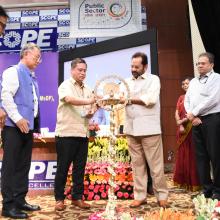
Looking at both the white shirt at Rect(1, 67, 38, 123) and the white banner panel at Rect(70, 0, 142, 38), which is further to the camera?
the white banner panel at Rect(70, 0, 142, 38)

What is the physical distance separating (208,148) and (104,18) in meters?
3.83

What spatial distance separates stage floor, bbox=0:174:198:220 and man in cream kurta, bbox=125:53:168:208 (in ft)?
0.40

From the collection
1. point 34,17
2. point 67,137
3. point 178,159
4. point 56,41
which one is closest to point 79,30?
point 56,41

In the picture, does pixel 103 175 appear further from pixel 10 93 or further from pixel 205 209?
pixel 205 209

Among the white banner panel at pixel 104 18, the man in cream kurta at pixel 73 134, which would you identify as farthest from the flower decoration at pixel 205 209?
the white banner panel at pixel 104 18

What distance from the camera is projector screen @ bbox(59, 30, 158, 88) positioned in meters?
4.16

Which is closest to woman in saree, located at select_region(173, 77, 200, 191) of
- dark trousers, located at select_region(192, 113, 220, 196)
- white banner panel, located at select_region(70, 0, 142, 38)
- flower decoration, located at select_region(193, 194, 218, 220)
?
dark trousers, located at select_region(192, 113, 220, 196)

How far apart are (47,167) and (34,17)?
4.08 metres

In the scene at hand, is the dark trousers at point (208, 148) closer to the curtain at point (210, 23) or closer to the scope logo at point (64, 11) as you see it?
the curtain at point (210, 23)

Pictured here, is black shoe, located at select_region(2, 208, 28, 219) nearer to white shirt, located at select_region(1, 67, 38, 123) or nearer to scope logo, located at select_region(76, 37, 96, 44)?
white shirt, located at select_region(1, 67, 38, 123)

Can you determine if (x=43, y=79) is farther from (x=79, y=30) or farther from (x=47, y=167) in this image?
(x=47, y=167)

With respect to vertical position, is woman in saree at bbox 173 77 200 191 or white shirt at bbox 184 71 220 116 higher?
white shirt at bbox 184 71 220 116

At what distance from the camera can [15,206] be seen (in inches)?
107

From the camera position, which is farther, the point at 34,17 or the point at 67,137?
the point at 34,17
